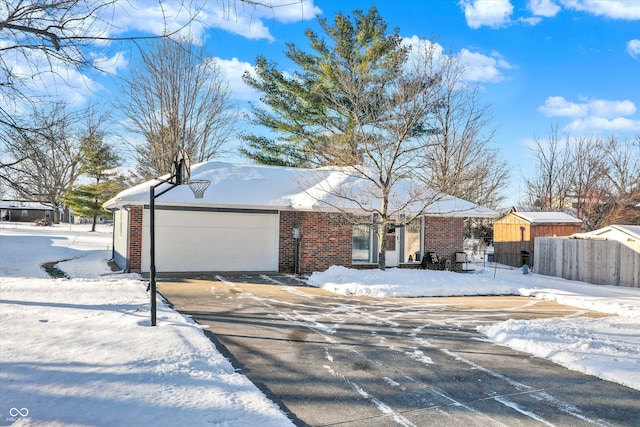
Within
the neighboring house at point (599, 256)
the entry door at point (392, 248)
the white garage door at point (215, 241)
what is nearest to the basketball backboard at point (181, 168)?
the white garage door at point (215, 241)

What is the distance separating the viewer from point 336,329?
7328mm

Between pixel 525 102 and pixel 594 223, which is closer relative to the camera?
pixel 525 102

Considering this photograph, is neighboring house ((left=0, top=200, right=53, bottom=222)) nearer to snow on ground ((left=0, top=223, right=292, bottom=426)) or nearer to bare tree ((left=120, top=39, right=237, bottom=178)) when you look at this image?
bare tree ((left=120, top=39, right=237, bottom=178))

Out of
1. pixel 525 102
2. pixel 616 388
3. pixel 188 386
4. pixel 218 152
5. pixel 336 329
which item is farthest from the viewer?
pixel 218 152

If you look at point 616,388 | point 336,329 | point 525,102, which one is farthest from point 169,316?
point 525,102

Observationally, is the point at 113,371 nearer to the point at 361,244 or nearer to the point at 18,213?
the point at 361,244

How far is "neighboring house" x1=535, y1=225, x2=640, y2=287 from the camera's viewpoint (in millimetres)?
13648

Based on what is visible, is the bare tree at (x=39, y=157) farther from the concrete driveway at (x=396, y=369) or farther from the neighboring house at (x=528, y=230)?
the neighboring house at (x=528, y=230)

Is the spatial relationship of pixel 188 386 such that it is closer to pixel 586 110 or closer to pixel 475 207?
pixel 475 207

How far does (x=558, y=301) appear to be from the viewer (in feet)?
36.8

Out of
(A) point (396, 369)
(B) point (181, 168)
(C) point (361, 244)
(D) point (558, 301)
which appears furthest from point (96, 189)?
(A) point (396, 369)

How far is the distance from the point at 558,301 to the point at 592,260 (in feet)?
14.8

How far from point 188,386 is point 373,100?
38.4 feet

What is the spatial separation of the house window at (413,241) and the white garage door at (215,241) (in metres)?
4.93
